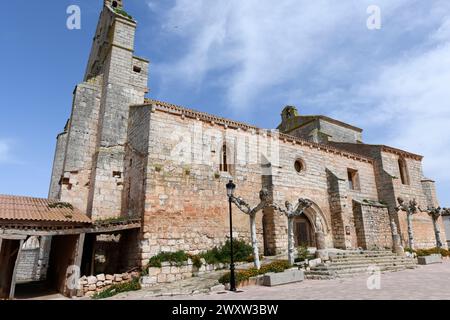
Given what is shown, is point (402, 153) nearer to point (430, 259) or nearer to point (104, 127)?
point (430, 259)

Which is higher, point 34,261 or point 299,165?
point 299,165

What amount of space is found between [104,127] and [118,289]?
8047 millimetres

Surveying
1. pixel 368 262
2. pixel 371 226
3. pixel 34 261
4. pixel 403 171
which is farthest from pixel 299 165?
pixel 34 261

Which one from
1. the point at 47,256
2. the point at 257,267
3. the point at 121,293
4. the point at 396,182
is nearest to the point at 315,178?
the point at 396,182

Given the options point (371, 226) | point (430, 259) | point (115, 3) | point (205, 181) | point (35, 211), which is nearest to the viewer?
point (35, 211)

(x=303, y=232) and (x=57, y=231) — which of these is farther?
(x=303, y=232)

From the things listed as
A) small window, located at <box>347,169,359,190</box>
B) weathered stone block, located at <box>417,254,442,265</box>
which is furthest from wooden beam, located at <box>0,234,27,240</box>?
small window, located at <box>347,169,359,190</box>

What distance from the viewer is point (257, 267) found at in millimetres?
11211

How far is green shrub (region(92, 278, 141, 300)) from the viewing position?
33.7ft

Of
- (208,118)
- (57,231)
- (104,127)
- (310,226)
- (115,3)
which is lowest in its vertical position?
(57,231)

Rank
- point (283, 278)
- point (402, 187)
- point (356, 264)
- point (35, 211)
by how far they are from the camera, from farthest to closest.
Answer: point (402, 187)
point (356, 264)
point (35, 211)
point (283, 278)

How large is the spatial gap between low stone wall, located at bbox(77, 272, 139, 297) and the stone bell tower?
334 cm

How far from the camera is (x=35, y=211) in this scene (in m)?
11.6

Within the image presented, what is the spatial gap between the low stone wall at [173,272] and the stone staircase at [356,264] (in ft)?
11.9
